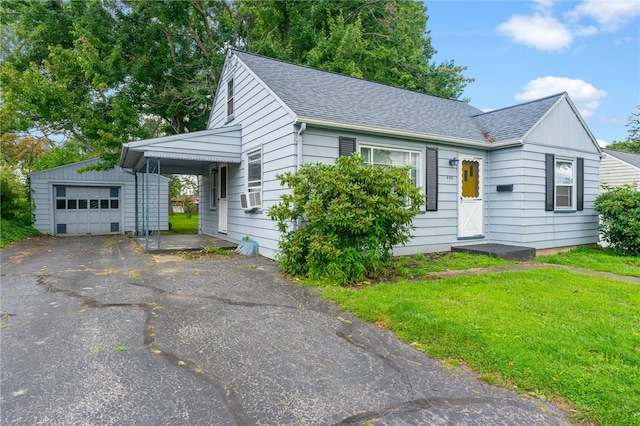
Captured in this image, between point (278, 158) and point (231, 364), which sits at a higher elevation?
point (278, 158)

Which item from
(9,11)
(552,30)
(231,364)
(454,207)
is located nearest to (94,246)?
(231,364)

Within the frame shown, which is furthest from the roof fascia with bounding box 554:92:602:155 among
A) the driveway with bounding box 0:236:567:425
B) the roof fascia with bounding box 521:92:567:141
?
the driveway with bounding box 0:236:567:425

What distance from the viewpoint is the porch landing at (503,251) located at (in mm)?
7570

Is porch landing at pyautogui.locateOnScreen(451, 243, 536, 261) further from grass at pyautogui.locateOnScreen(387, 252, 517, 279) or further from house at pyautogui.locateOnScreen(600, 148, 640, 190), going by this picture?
house at pyautogui.locateOnScreen(600, 148, 640, 190)

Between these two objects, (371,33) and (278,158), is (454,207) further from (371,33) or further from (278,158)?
(371,33)

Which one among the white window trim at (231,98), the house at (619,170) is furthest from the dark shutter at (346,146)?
Answer: the house at (619,170)

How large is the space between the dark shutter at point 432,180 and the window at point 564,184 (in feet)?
9.79

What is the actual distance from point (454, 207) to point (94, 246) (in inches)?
391

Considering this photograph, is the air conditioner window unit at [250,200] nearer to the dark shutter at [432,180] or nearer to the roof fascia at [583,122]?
the dark shutter at [432,180]

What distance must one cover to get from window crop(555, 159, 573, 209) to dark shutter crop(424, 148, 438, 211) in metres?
3.52

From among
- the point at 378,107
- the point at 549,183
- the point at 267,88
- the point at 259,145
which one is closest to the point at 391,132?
the point at 378,107

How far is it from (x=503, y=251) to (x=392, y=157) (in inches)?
125

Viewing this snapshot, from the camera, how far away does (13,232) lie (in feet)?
37.7

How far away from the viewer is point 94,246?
396 inches
